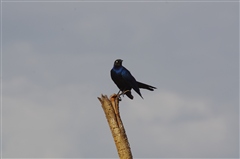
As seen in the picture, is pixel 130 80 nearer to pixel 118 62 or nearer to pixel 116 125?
pixel 118 62

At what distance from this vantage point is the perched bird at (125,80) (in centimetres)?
1761

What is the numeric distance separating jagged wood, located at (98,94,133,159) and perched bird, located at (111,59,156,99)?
299 centimetres

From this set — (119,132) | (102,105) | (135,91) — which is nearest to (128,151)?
(119,132)

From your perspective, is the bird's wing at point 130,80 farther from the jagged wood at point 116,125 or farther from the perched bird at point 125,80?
the jagged wood at point 116,125

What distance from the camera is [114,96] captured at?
1470 centimetres

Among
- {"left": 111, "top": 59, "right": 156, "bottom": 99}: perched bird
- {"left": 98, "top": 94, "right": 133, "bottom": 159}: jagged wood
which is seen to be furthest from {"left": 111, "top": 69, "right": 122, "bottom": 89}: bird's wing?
{"left": 98, "top": 94, "right": 133, "bottom": 159}: jagged wood

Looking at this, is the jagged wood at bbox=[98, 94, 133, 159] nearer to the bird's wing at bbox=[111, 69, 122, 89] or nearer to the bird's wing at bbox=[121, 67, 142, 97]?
the bird's wing at bbox=[121, 67, 142, 97]

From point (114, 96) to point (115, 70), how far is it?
3.30m

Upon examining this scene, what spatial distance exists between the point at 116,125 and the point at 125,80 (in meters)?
3.84

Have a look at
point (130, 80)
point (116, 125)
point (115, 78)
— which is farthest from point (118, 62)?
point (116, 125)

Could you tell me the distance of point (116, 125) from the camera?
14023mm

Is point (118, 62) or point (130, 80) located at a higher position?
point (118, 62)

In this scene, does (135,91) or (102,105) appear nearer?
(102,105)

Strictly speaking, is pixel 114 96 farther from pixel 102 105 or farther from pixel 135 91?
pixel 135 91
